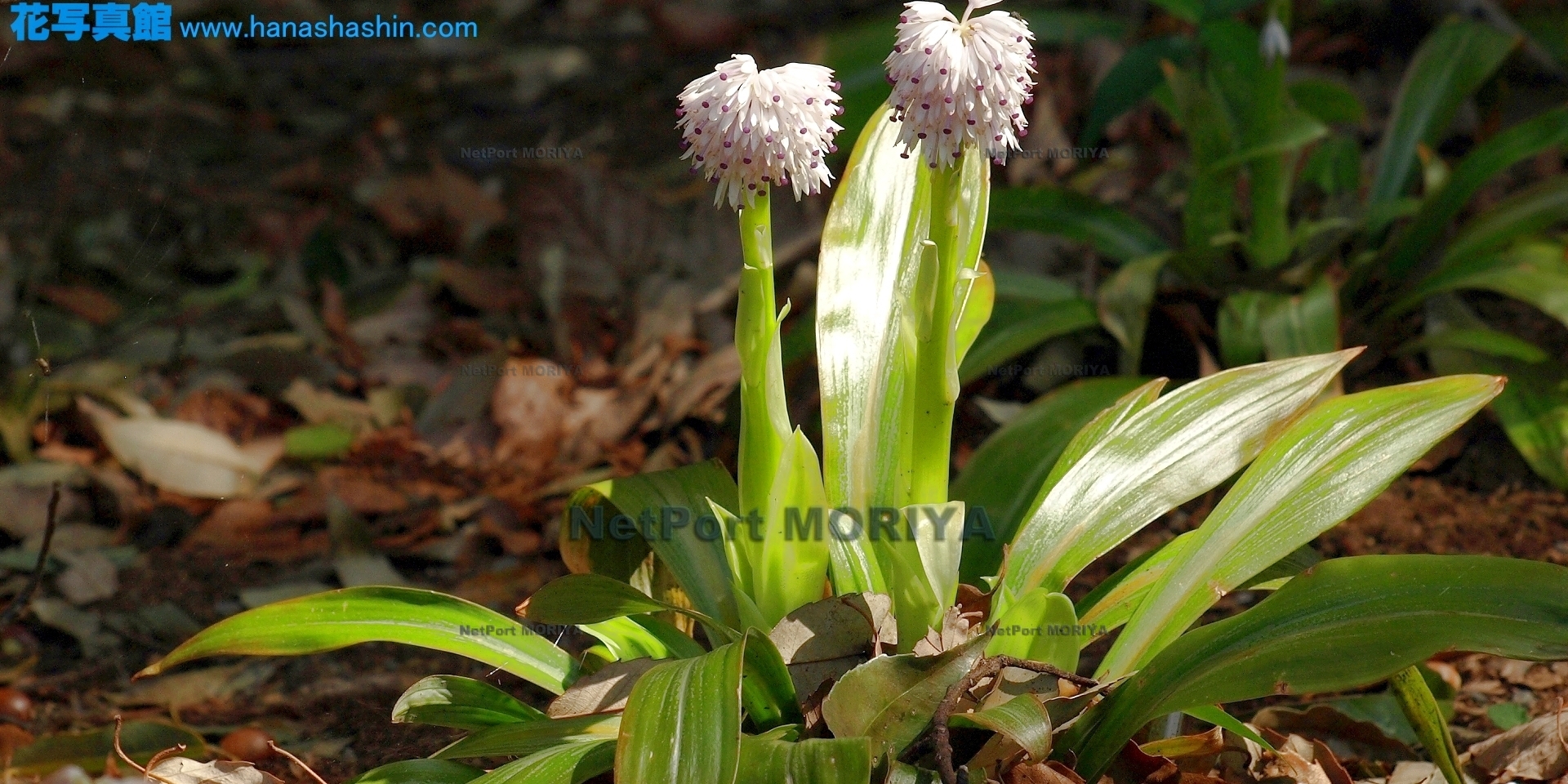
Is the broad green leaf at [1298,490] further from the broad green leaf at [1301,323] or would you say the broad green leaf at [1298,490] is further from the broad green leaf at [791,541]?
the broad green leaf at [1301,323]

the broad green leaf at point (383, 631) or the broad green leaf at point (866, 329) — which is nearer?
the broad green leaf at point (383, 631)

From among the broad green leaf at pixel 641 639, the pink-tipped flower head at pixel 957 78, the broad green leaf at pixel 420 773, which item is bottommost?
the broad green leaf at pixel 420 773

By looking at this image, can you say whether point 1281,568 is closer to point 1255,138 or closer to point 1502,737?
point 1502,737

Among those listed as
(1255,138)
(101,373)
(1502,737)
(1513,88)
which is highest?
(1513,88)

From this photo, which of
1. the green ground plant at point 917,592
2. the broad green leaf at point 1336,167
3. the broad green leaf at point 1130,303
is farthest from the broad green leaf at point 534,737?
the broad green leaf at point 1336,167

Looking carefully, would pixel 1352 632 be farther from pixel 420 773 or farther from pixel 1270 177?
pixel 1270 177

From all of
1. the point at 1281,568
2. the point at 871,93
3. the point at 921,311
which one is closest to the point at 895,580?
the point at 921,311

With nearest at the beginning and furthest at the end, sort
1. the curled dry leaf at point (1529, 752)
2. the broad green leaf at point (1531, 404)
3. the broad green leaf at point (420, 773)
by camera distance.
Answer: the broad green leaf at point (420, 773) < the curled dry leaf at point (1529, 752) < the broad green leaf at point (1531, 404)
